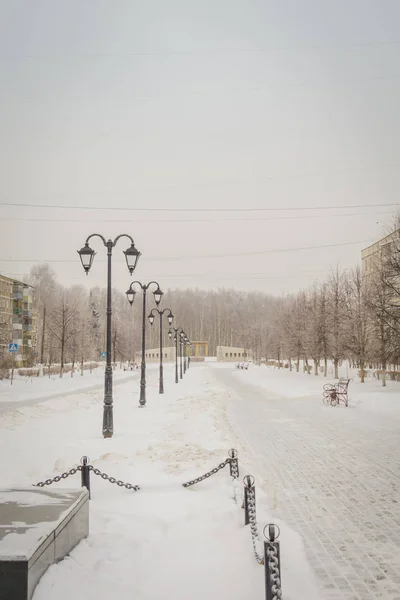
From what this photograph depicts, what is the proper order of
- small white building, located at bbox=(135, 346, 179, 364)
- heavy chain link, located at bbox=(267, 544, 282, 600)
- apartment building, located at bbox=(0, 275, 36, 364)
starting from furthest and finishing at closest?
small white building, located at bbox=(135, 346, 179, 364), apartment building, located at bbox=(0, 275, 36, 364), heavy chain link, located at bbox=(267, 544, 282, 600)

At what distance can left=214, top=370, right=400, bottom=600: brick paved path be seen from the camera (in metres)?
5.17

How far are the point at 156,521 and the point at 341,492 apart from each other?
350 centimetres

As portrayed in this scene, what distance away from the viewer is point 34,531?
4445 millimetres

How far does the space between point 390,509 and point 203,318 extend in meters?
139

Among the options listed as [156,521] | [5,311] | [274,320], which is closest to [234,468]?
[156,521]

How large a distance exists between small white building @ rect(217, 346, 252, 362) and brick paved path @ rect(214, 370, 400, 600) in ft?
314

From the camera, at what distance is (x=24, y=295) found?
66.2 m

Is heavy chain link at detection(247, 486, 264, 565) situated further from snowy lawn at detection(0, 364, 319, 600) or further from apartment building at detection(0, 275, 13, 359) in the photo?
apartment building at detection(0, 275, 13, 359)

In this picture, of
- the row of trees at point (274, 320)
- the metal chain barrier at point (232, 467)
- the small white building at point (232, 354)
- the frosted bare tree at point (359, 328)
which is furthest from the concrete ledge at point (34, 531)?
the small white building at point (232, 354)

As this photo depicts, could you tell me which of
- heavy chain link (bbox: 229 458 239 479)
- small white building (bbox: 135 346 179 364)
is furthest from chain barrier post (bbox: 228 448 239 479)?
small white building (bbox: 135 346 179 364)

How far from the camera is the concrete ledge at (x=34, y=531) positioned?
3875 millimetres

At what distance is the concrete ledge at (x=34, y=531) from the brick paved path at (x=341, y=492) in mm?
2721

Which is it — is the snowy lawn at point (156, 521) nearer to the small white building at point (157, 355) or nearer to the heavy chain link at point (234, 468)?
Answer: the heavy chain link at point (234, 468)

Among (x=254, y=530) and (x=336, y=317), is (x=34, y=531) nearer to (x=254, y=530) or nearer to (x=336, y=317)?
(x=254, y=530)
